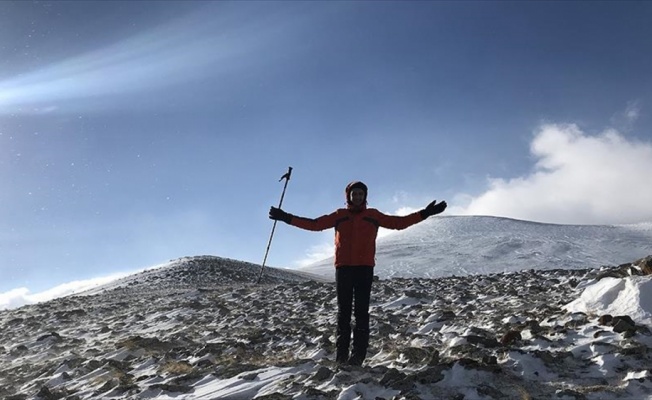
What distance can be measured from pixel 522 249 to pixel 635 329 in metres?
52.2

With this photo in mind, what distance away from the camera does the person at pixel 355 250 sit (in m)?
7.37

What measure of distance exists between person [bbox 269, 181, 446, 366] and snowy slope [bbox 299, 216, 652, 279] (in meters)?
40.1

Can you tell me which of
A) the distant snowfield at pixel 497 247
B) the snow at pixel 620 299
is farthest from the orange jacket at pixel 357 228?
the distant snowfield at pixel 497 247

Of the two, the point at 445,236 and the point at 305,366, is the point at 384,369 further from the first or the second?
the point at 445,236

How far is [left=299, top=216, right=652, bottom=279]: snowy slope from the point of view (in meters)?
49.4

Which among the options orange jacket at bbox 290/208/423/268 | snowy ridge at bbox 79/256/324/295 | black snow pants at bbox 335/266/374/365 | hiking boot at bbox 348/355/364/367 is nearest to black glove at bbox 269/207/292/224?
orange jacket at bbox 290/208/423/268

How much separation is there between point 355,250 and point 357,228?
1.03 feet

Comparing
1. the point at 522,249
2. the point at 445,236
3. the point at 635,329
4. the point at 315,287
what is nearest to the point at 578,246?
the point at 522,249

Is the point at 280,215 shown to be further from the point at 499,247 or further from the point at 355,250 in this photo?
the point at 499,247

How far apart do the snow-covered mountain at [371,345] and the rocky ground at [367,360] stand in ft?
0.08

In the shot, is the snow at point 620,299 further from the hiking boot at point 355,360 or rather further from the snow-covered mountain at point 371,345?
the hiking boot at point 355,360

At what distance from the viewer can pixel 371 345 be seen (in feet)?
30.8

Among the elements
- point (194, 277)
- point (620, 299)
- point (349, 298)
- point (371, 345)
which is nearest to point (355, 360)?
point (349, 298)

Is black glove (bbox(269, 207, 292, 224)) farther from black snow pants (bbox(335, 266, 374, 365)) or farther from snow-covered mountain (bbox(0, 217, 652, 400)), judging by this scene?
snow-covered mountain (bbox(0, 217, 652, 400))
